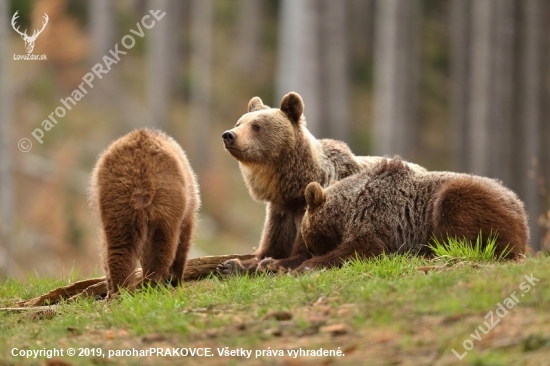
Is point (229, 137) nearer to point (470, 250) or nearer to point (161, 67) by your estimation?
point (470, 250)

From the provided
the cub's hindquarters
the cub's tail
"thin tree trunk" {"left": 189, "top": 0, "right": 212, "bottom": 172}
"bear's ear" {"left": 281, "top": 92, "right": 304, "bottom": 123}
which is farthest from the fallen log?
"thin tree trunk" {"left": 189, "top": 0, "right": 212, "bottom": 172}

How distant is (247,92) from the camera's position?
3694 centimetres

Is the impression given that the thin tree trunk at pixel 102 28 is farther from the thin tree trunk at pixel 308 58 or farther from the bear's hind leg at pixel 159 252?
the bear's hind leg at pixel 159 252

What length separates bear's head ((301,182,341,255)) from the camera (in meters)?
7.94

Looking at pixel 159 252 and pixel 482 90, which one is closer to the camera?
pixel 159 252

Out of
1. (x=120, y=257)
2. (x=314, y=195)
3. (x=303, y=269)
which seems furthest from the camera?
(x=314, y=195)

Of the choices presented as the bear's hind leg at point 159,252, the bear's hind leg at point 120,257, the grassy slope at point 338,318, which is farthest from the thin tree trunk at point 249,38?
the grassy slope at point 338,318

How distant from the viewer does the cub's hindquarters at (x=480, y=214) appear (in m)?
7.57

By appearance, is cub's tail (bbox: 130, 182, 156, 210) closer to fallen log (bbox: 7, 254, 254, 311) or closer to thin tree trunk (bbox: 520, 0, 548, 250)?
fallen log (bbox: 7, 254, 254, 311)

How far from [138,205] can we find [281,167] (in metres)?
2.32

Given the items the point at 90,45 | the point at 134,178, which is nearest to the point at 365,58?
the point at 90,45

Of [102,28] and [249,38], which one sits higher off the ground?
[249,38]

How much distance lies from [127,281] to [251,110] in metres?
2.92

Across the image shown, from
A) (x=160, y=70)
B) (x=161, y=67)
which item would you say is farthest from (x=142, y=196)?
(x=161, y=67)
